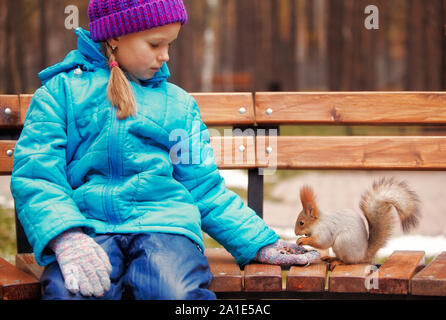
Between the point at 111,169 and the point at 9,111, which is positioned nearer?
the point at 111,169

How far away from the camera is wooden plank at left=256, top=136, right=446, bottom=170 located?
3.29 metres

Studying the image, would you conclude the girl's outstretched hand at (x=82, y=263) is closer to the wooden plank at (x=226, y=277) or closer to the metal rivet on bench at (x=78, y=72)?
the wooden plank at (x=226, y=277)

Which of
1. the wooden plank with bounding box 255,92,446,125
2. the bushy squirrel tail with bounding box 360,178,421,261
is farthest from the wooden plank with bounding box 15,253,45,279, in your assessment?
the bushy squirrel tail with bounding box 360,178,421,261

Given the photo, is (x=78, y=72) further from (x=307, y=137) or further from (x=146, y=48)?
(x=307, y=137)

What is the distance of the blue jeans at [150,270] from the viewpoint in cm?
233

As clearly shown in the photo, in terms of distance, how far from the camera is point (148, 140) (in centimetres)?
272

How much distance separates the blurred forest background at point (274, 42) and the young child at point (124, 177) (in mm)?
2987

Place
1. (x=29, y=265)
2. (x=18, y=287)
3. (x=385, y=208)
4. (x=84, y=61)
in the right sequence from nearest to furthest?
1. (x=18, y=287)
2. (x=84, y=61)
3. (x=29, y=265)
4. (x=385, y=208)

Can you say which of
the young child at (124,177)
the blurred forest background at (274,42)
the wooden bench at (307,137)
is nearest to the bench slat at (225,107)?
the wooden bench at (307,137)

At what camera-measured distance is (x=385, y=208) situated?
2.99 metres

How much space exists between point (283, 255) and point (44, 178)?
41.0 inches

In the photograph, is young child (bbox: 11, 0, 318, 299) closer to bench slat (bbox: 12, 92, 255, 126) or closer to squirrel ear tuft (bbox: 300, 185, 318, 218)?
squirrel ear tuft (bbox: 300, 185, 318, 218)

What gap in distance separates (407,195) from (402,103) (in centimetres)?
63

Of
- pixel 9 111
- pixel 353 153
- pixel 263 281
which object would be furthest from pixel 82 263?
pixel 353 153
